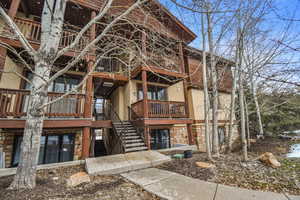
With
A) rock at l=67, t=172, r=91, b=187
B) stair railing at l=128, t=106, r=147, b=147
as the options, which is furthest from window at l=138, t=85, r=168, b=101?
rock at l=67, t=172, r=91, b=187

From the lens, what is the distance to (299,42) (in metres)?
4.57

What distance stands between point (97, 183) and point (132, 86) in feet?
20.4

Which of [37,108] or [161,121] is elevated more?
[37,108]

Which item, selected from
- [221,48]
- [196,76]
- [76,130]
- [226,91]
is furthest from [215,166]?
[226,91]

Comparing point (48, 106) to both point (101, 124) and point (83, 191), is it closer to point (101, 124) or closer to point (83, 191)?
point (101, 124)

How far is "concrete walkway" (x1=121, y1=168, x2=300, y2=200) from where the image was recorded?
8.09 feet

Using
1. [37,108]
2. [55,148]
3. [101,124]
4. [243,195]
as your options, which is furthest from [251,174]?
[55,148]

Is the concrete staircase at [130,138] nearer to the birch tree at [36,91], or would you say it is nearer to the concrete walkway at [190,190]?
the concrete walkway at [190,190]

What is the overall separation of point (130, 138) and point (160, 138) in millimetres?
2734

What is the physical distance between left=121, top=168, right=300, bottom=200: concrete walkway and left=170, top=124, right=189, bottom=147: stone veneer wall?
543 centimetres

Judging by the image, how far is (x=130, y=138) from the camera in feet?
22.1

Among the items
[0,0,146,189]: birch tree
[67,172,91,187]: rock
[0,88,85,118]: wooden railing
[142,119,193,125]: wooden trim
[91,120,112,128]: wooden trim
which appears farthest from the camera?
[91,120,112,128]: wooden trim

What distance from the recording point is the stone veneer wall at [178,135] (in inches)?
353

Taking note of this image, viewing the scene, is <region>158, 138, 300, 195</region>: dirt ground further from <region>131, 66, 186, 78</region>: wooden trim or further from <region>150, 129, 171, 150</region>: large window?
<region>131, 66, 186, 78</region>: wooden trim
